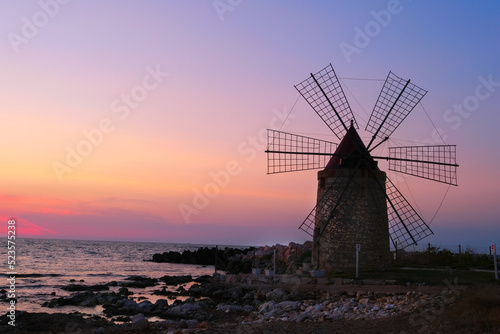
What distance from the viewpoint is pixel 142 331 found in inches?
529

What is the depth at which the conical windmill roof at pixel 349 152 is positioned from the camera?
835 inches

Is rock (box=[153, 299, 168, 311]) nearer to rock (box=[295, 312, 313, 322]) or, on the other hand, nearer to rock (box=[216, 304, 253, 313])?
rock (box=[216, 304, 253, 313])

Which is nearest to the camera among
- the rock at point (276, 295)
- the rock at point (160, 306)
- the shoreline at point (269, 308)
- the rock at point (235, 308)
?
the shoreline at point (269, 308)


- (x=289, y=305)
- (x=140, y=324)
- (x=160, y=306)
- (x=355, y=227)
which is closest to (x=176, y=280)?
(x=160, y=306)

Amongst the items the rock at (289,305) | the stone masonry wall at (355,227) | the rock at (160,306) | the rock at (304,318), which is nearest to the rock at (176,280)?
the rock at (160,306)

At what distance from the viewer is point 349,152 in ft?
70.7

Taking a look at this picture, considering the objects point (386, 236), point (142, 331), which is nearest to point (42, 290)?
point (142, 331)

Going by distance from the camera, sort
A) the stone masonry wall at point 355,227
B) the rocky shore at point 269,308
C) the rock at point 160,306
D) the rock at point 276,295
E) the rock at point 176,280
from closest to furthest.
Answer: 1. the rocky shore at point 269,308
2. the rock at point 276,295
3. the rock at point 160,306
4. the stone masonry wall at point 355,227
5. the rock at point 176,280

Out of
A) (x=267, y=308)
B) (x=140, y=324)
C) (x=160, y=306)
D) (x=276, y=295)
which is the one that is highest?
(x=276, y=295)

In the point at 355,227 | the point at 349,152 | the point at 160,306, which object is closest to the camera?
the point at 160,306

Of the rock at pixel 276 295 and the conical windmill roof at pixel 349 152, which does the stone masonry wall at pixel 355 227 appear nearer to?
the conical windmill roof at pixel 349 152

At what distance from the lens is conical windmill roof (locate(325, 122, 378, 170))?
2122cm

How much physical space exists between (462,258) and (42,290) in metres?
20.2

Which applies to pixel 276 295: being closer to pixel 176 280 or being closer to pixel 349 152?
pixel 349 152
